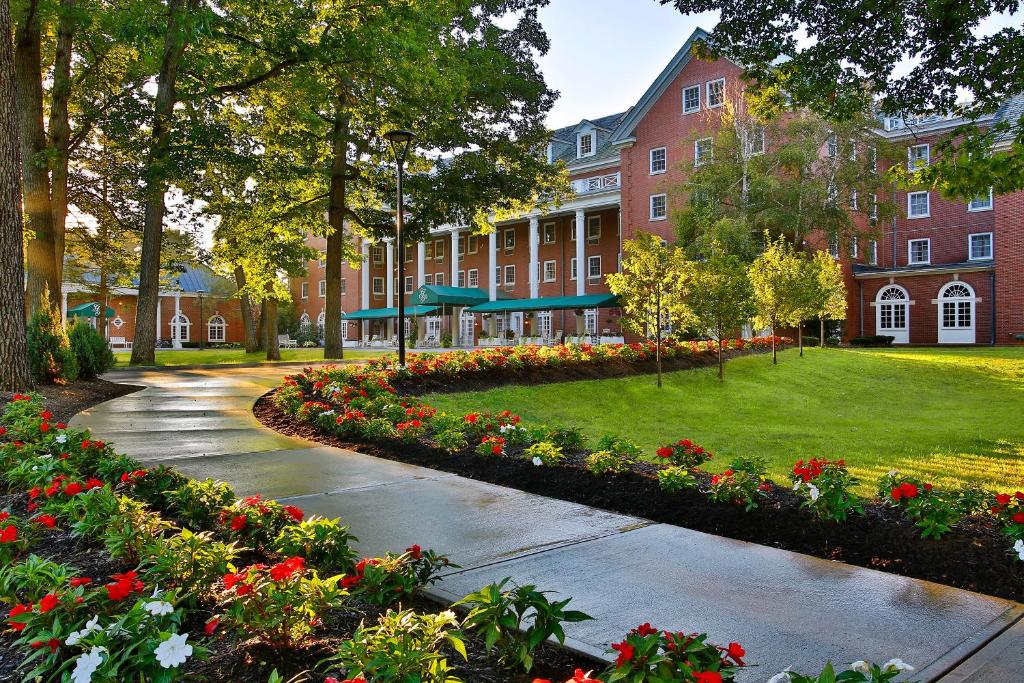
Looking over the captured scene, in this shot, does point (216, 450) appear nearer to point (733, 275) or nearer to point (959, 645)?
point (959, 645)

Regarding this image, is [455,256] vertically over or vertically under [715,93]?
under

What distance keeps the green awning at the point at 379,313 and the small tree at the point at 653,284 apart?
1436 inches

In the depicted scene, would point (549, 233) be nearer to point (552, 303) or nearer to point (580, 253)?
point (580, 253)

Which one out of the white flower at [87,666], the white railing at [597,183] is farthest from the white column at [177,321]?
the white flower at [87,666]

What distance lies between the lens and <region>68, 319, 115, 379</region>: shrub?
1430 cm

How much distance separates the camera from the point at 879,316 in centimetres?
3872

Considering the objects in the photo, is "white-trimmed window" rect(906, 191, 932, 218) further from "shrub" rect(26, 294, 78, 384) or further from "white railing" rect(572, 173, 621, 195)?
"shrub" rect(26, 294, 78, 384)

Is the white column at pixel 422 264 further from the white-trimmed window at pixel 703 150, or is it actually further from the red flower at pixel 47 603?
the red flower at pixel 47 603

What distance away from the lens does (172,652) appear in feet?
7.02

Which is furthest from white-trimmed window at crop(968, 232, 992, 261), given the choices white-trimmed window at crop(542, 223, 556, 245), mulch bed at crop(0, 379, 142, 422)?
mulch bed at crop(0, 379, 142, 422)

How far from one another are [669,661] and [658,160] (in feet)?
138

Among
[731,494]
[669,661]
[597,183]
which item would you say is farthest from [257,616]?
[597,183]

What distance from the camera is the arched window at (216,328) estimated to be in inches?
2534

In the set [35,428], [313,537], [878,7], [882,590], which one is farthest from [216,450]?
[878,7]
